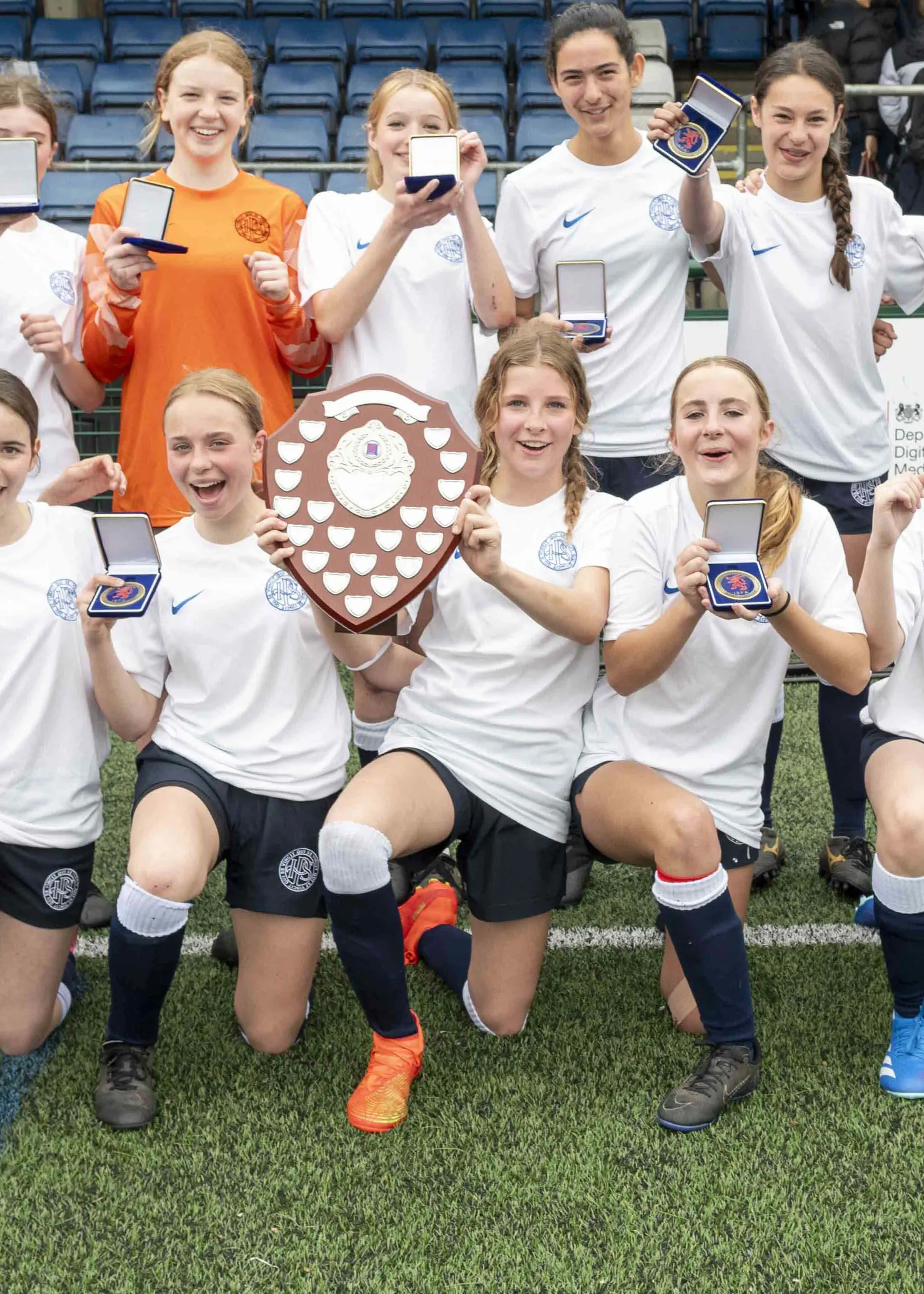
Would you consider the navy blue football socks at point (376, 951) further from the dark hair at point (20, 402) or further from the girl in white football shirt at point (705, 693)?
the dark hair at point (20, 402)

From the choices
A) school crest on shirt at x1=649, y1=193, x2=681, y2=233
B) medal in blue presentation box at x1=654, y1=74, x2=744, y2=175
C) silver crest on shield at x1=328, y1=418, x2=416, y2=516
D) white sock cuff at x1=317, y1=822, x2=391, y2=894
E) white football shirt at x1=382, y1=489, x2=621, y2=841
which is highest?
medal in blue presentation box at x1=654, y1=74, x2=744, y2=175

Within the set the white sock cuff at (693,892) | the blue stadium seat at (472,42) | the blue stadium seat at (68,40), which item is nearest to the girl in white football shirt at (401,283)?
the white sock cuff at (693,892)

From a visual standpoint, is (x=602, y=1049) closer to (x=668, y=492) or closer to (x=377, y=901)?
(x=377, y=901)

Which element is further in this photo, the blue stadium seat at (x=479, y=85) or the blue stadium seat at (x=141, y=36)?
the blue stadium seat at (x=141, y=36)

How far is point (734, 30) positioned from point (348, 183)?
4.69m

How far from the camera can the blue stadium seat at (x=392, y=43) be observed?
11227 mm

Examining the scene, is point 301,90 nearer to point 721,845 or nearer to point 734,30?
point 734,30

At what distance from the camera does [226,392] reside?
281 cm

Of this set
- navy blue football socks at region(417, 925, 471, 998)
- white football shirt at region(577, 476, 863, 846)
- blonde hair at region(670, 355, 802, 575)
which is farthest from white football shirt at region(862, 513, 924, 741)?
navy blue football socks at region(417, 925, 471, 998)

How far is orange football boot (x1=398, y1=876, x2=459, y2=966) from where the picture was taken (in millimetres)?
3277

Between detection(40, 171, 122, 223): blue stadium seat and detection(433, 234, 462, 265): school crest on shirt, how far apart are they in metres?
5.80

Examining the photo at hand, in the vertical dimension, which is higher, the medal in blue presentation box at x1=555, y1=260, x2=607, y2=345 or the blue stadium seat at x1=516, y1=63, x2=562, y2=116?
the blue stadium seat at x1=516, y1=63, x2=562, y2=116

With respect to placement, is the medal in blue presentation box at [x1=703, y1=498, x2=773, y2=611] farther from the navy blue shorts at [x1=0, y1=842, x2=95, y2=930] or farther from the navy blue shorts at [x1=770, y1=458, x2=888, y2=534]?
the navy blue shorts at [x1=0, y1=842, x2=95, y2=930]

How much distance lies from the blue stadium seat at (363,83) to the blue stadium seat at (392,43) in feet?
0.32
